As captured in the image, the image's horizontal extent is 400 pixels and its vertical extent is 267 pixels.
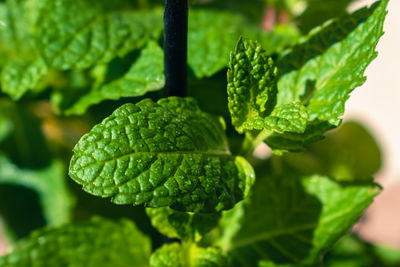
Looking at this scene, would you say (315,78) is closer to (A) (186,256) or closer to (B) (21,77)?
(A) (186,256)

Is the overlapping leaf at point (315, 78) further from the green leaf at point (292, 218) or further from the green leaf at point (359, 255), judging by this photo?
the green leaf at point (359, 255)

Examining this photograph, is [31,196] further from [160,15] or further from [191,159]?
[191,159]

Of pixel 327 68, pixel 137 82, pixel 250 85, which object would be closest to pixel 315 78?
pixel 327 68

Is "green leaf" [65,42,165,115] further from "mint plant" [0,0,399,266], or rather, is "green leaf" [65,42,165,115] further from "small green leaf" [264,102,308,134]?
"small green leaf" [264,102,308,134]

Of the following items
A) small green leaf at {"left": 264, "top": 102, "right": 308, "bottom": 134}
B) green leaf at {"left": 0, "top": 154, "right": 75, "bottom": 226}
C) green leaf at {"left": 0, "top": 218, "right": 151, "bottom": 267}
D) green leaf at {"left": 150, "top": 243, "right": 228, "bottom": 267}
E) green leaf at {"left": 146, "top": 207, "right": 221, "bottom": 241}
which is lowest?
green leaf at {"left": 0, "top": 154, "right": 75, "bottom": 226}

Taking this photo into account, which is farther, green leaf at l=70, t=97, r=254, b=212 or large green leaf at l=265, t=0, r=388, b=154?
large green leaf at l=265, t=0, r=388, b=154

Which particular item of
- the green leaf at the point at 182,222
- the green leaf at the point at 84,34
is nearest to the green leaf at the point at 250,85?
the green leaf at the point at 182,222

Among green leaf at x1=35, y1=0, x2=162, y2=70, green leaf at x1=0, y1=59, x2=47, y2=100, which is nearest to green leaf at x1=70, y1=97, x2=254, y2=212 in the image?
green leaf at x1=35, y1=0, x2=162, y2=70
